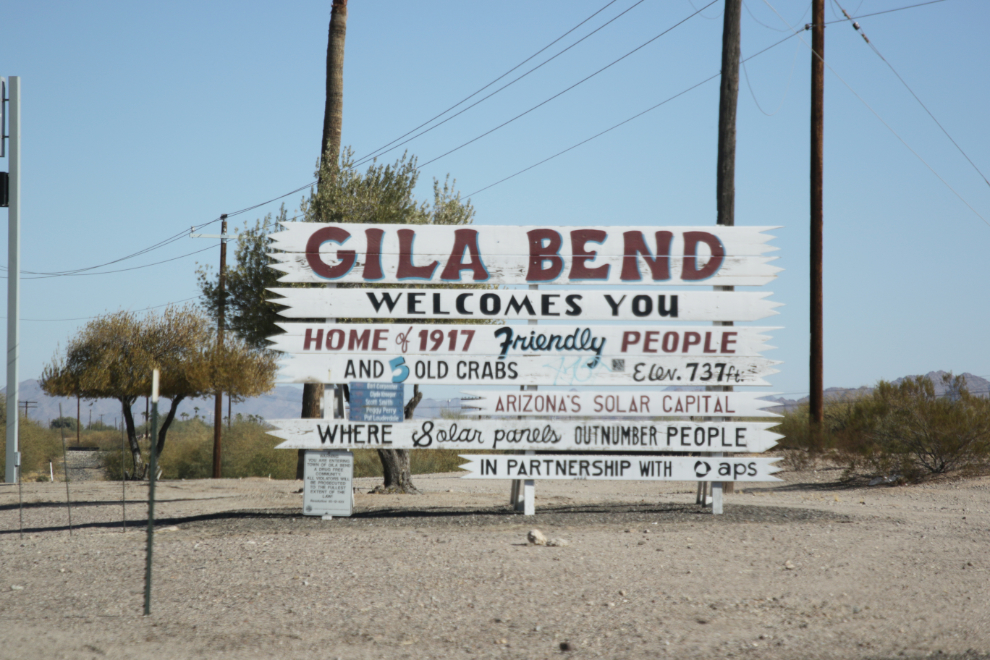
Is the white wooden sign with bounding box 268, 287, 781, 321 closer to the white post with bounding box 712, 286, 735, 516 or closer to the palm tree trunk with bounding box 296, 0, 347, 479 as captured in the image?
the white post with bounding box 712, 286, 735, 516

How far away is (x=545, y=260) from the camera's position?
10.8m

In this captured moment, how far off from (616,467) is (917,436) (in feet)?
26.1

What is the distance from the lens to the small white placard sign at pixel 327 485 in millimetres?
10680

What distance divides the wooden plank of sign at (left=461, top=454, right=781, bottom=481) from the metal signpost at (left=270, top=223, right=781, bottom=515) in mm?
18

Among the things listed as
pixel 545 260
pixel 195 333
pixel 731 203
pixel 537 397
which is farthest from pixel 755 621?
pixel 195 333

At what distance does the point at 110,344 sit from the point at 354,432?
17705 mm

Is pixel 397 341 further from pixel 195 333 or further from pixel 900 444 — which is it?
pixel 195 333

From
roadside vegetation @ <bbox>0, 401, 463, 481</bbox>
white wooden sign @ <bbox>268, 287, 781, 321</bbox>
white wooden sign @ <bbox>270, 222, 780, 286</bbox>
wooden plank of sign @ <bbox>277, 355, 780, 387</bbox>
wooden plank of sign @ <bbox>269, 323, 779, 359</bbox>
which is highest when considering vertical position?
white wooden sign @ <bbox>270, 222, 780, 286</bbox>

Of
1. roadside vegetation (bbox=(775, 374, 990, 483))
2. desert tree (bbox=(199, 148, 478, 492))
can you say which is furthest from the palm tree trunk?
roadside vegetation (bbox=(775, 374, 990, 483))

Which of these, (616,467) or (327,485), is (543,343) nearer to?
(616,467)

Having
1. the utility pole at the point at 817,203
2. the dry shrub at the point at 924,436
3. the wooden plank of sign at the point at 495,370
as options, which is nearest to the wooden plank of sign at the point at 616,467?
the wooden plank of sign at the point at 495,370

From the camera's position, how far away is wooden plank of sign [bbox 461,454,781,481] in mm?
10672

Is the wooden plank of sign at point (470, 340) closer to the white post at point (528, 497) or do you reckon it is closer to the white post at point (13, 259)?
the white post at point (528, 497)

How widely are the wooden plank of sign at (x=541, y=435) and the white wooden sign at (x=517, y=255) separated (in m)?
1.85
